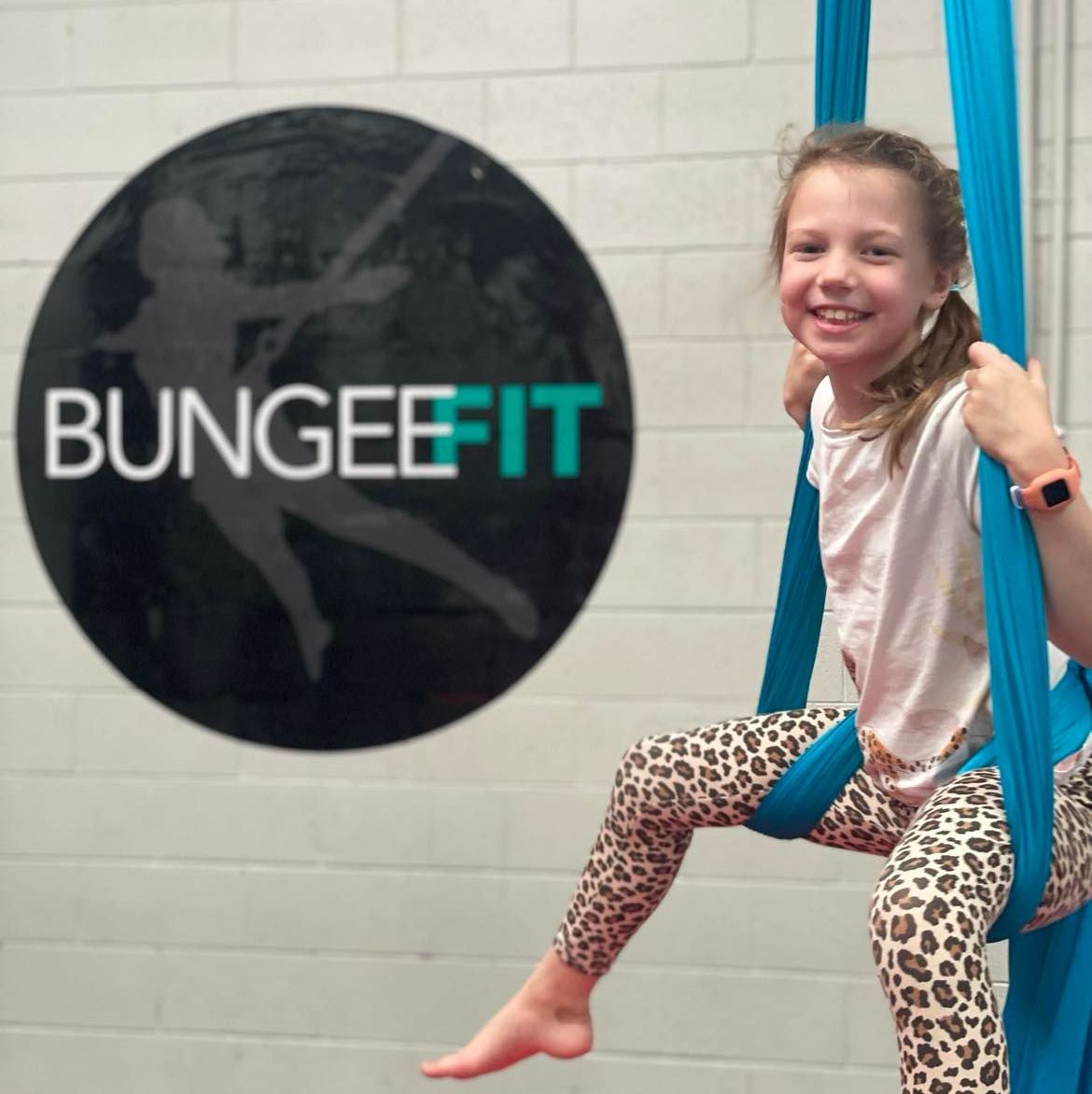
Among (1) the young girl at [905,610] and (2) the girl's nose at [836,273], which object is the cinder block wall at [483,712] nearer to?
(1) the young girl at [905,610]

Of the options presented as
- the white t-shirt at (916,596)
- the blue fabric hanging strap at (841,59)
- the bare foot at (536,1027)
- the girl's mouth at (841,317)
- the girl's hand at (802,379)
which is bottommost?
the bare foot at (536,1027)

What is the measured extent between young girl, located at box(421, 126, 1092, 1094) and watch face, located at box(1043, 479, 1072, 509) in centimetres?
1

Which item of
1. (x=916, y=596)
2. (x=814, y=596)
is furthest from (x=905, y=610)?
(x=814, y=596)

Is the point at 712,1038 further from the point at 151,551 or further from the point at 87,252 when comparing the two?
the point at 87,252

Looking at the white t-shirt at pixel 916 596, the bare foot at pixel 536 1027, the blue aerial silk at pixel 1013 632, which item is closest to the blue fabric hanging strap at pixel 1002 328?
the blue aerial silk at pixel 1013 632

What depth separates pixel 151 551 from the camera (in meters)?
2.80

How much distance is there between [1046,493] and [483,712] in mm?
1587

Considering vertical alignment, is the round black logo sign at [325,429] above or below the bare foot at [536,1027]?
above

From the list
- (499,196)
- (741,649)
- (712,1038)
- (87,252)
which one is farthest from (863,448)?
(87,252)

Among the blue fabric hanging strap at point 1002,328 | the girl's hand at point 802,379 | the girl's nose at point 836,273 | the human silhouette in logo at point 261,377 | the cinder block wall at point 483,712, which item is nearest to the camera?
the blue fabric hanging strap at point 1002,328

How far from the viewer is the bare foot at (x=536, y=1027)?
1.65m

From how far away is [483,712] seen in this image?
8.87 ft

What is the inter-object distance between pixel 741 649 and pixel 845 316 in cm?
131

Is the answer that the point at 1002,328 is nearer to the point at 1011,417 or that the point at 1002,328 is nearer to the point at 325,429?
the point at 1011,417
